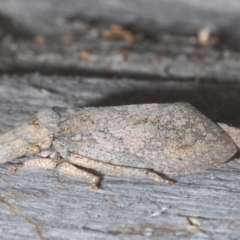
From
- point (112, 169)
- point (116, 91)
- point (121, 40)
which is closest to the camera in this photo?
point (112, 169)

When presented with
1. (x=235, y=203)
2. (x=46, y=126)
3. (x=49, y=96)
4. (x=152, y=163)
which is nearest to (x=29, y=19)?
(x=49, y=96)

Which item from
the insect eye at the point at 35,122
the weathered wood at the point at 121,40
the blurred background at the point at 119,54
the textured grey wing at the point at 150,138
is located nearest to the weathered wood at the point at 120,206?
the textured grey wing at the point at 150,138

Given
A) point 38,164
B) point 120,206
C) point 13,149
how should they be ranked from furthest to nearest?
point 13,149, point 38,164, point 120,206

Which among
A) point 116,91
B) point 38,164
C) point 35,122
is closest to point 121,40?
point 116,91

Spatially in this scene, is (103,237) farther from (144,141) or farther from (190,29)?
(190,29)

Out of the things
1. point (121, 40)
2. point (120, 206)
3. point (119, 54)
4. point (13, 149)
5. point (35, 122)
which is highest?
point (121, 40)

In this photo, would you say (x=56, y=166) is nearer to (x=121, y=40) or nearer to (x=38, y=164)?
(x=38, y=164)

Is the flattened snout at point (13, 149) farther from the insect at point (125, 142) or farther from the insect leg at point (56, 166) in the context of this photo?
the insect leg at point (56, 166)

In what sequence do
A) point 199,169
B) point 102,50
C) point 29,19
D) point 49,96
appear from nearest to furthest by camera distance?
1. point 199,169
2. point 49,96
3. point 102,50
4. point 29,19
